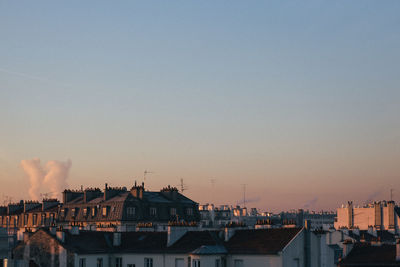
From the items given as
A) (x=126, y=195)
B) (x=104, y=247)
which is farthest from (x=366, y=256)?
(x=126, y=195)

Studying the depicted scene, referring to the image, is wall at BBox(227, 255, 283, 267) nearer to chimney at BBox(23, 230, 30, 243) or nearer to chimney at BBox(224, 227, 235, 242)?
chimney at BBox(224, 227, 235, 242)

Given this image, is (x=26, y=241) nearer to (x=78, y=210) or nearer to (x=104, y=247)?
(x=104, y=247)

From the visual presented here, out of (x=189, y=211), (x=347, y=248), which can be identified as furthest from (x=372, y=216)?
(x=347, y=248)

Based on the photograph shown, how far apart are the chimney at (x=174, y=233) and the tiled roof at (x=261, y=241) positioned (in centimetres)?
566

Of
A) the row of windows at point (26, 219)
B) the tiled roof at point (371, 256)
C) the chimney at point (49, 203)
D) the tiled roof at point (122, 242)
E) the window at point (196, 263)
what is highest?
the chimney at point (49, 203)

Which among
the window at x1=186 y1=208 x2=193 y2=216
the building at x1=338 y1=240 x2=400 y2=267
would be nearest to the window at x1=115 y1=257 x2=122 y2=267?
the building at x1=338 y1=240 x2=400 y2=267

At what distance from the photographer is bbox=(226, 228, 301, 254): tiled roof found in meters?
66.2

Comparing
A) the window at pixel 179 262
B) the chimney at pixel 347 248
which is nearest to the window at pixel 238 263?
the window at pixel 179 262

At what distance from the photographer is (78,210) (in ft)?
413

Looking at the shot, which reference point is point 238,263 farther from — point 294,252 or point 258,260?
point 294,252

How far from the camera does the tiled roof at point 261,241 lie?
66.2 meters

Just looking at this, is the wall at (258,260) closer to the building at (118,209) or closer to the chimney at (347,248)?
the chimney at (347,248)

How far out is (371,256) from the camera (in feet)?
235

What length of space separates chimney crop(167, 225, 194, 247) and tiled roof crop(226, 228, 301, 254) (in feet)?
18.6
